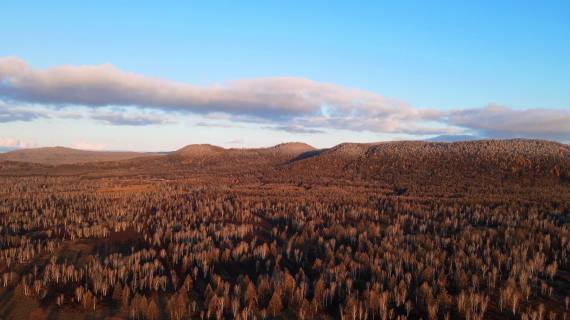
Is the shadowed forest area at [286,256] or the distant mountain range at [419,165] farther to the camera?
the distant mountain range at [419,165]

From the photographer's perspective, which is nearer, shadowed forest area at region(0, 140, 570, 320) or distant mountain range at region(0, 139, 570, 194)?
shadowed forest area at region(0, 140, 570, 320)

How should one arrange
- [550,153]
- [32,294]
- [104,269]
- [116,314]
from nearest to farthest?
[116,314] → [32,294] → [104,269] → [550,153]

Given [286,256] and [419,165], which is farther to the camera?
[419,165]

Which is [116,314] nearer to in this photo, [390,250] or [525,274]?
[390,250]

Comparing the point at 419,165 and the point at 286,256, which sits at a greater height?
the point at 419,165

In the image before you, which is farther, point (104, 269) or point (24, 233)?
point (24, 233)

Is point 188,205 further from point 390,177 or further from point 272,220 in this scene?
point 390,177

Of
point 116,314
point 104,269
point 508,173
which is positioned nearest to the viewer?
point 116,314

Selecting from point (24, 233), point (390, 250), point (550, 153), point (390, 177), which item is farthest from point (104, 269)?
point (550, 153)
